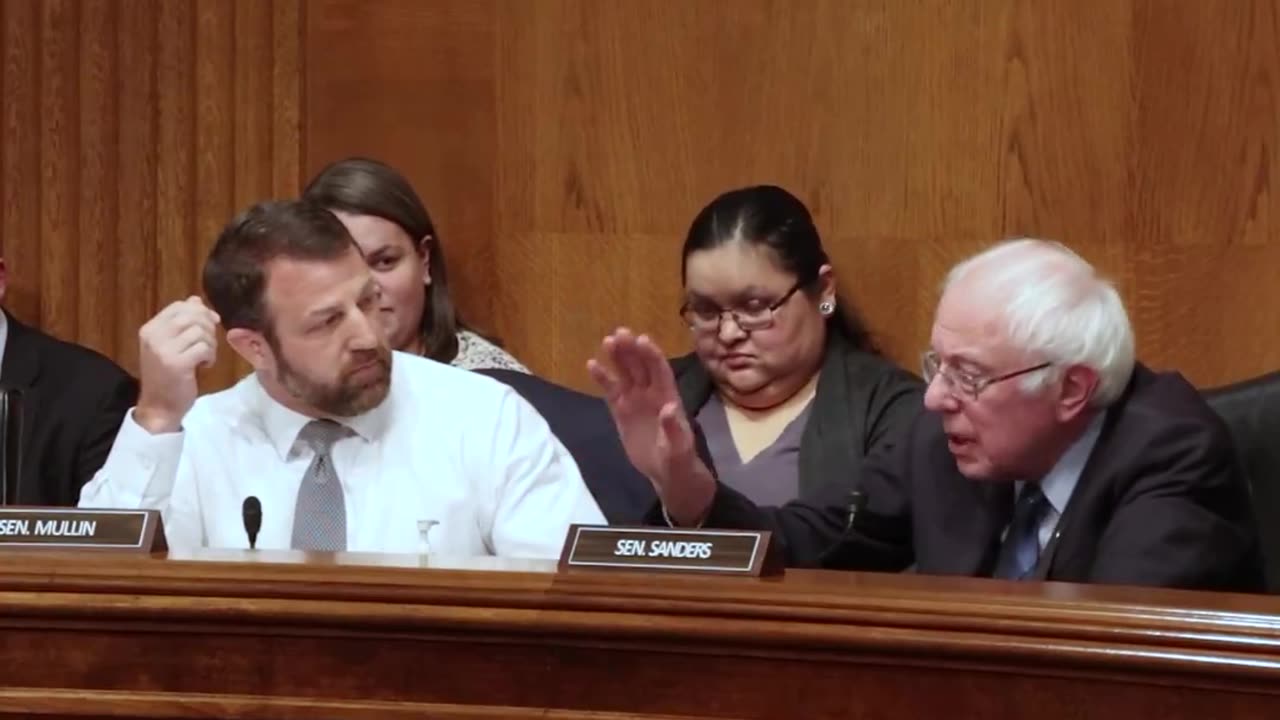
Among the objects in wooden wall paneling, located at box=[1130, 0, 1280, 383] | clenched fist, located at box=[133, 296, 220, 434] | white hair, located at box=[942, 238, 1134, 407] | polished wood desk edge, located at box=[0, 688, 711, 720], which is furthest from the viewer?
wooden wall paneling, located at box=[1130, 0, 1280, 383]

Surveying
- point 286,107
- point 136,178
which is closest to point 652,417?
point 286,107

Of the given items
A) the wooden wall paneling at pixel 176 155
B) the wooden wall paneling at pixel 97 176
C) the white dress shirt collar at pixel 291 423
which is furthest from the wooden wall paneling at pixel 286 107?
the white dress shirt collar at pixel 291 423

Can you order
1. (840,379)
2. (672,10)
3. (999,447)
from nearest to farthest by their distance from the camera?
1. (999,447)
2. (840,379)
3. (672,10)

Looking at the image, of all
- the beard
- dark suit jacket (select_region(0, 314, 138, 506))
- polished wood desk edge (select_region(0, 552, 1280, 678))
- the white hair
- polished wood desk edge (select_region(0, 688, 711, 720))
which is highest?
the white hair

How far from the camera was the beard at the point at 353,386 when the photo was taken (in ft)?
9.16

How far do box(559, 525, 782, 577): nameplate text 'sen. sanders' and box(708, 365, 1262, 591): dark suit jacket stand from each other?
1.85ft

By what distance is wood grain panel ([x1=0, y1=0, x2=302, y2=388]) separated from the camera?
12.9 ft

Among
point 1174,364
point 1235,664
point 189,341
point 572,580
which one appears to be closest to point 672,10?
point 1174,364

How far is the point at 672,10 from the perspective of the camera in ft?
12.5

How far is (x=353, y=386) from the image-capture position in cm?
279

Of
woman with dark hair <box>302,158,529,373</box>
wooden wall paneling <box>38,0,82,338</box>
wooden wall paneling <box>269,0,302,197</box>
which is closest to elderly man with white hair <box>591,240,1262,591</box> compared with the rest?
woman with dark hair <box>302,158,529,373</box>

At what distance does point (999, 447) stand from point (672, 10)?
160cm

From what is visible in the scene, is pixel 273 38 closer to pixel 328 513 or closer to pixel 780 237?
pixel 780 237

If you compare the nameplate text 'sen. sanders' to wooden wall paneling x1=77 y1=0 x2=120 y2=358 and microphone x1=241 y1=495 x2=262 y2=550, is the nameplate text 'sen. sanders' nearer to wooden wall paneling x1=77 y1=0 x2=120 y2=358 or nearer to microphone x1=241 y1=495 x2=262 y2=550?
microphone x1=241 y1=495 x2=262 y2=550
